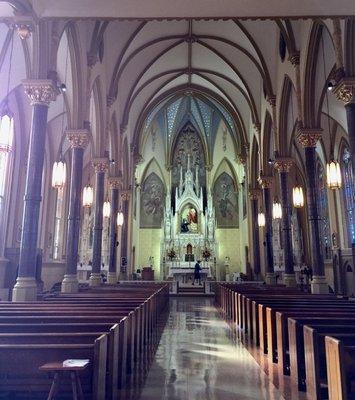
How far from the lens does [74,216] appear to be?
44.2ft

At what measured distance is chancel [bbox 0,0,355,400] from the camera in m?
4.93

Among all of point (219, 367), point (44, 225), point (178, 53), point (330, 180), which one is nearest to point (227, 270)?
point (44, 225)

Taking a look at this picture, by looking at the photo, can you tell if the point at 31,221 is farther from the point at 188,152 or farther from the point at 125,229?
the point at 188,152

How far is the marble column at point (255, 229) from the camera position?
82.4ft

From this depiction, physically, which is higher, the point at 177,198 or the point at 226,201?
the point at 226,201

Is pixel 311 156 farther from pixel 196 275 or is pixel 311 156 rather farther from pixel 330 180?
pixel 196 275

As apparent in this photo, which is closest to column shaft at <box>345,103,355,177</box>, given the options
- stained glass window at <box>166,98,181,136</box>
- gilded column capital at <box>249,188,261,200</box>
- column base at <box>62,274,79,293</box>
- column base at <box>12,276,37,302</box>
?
column base at <box>12,276,37,302</box>

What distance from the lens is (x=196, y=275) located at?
27203 millimetres

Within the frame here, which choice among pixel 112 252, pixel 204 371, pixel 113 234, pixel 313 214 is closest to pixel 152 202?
pixel 113 234

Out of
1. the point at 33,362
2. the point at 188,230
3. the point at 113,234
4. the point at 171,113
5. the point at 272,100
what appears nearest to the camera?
the point at 33,362

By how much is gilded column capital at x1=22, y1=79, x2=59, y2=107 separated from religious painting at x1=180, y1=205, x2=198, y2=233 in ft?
80.4

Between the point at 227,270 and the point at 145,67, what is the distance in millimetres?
20263

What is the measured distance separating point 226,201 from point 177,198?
18.8ft

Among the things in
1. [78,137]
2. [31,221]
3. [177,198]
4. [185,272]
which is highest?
[177,198]
